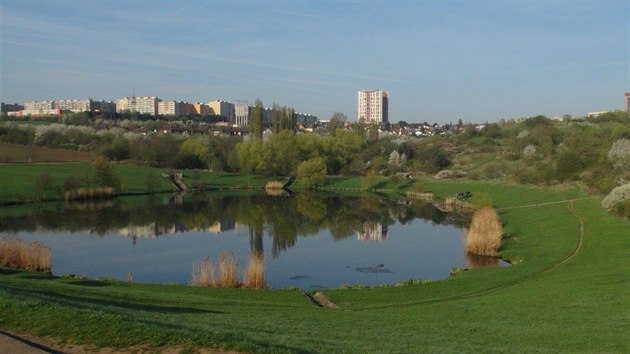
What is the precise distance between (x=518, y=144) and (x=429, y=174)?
15.4 meters

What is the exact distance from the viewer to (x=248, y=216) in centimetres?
4872

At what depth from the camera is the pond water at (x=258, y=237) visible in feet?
88.8

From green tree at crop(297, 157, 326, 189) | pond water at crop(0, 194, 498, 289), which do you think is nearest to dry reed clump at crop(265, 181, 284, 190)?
green tree at crop(297, 157, 326, 189)

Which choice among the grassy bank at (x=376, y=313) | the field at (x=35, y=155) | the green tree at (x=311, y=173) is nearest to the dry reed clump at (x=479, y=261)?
the grassy bank at (x=376, y=313)

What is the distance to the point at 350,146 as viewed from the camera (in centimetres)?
9388

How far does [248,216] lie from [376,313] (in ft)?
112

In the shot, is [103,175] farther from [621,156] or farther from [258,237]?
[621,156]

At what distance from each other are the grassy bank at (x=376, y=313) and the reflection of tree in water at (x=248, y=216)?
13.8m

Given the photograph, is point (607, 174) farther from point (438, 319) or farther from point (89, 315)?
point (89, 315)

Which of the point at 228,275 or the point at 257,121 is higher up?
the point at 257,121

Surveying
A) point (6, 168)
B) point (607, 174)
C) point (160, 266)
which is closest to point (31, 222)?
point (160, 266)

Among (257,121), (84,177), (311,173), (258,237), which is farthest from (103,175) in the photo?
(258,237)

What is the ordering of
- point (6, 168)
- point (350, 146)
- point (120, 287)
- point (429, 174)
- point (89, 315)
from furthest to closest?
point (350, 146), point (429, 174), point (6, 168), point (120, 287), point (89, 315)

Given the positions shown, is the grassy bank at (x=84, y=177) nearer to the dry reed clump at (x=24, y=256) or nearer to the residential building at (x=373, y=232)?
the dry reed clump at (x=24, y=256)
